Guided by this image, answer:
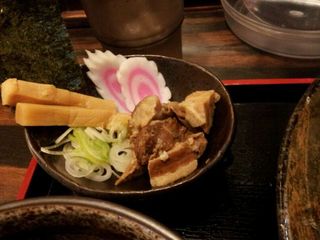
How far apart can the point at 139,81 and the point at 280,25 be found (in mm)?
823

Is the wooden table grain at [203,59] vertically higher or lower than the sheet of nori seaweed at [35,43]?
lower

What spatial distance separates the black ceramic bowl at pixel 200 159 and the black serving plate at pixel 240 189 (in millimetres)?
42

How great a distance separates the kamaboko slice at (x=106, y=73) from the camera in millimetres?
1584

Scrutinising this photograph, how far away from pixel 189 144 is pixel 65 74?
1.85ft

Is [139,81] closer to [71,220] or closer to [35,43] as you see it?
[35,43]

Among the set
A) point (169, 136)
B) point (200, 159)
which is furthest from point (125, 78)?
point (200, 159)

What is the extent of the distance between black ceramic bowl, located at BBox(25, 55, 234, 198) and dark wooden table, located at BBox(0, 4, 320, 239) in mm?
244

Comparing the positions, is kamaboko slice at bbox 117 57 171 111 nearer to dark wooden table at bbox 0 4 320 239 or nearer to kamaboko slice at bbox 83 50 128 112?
kamaboko slice at bbox 83 50 128 112

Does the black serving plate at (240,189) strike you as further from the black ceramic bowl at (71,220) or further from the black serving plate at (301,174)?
the black ceramic bowl at (71,220)

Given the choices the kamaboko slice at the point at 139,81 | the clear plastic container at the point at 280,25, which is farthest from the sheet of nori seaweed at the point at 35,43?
the clear plastic container at the point at 280,25

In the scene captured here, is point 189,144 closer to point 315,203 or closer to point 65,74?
point 315,203

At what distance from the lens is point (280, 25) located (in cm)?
194

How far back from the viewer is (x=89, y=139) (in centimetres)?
143

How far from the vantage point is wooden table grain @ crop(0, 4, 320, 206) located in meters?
1.64
